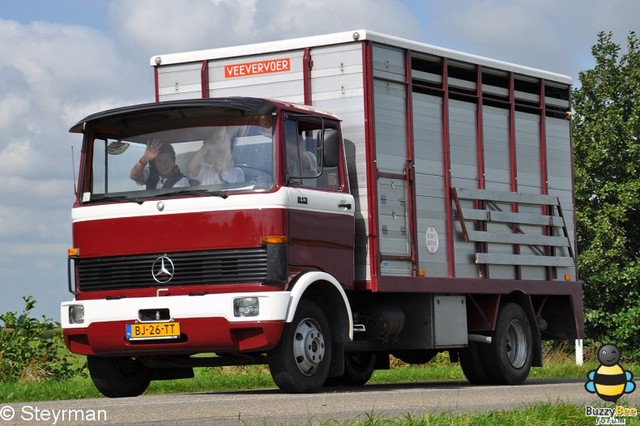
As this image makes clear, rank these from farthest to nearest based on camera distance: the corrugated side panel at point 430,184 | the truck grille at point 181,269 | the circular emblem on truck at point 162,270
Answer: the corrugated side panel at point 430,184 < the circular emblem on truck at point 162,270 < the truck grille at point 181,269

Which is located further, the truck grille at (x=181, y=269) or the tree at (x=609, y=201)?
the tree at (x=609, y=201)

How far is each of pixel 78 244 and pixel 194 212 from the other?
144 centimetres

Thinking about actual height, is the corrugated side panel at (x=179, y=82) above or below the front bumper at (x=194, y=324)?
above

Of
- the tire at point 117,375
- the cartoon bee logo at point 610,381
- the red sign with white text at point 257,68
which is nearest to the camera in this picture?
the cartoon bee logo at point 610,381

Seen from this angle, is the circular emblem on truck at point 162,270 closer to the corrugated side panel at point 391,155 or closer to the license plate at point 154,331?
the license plate at point 154,331

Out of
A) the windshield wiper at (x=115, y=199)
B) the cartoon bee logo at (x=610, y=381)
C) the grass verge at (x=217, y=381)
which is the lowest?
the grass verge at (x=217, y=381)

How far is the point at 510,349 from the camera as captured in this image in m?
17.8

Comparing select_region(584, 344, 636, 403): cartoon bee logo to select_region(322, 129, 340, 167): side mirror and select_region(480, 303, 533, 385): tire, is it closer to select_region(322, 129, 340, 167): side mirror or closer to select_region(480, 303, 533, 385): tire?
select_region(322, 129, 340, 167): side mirror

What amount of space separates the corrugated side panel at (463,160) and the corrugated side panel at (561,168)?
1919mm

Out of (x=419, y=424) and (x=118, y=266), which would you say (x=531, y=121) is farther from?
(x=419, y=424)

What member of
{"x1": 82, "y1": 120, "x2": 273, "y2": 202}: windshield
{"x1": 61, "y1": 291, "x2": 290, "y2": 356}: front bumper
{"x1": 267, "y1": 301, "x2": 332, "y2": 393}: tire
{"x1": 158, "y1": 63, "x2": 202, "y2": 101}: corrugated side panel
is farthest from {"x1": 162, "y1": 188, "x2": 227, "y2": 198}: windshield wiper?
{"x1": 158, "y1": 63, "x2": 202, "y2": 101}: corrugated side panel

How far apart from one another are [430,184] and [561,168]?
3430 mm

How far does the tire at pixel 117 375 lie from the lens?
590 inches

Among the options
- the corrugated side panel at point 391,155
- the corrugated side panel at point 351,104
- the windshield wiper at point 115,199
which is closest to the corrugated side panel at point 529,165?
the corrugated side panel at point 391,155
